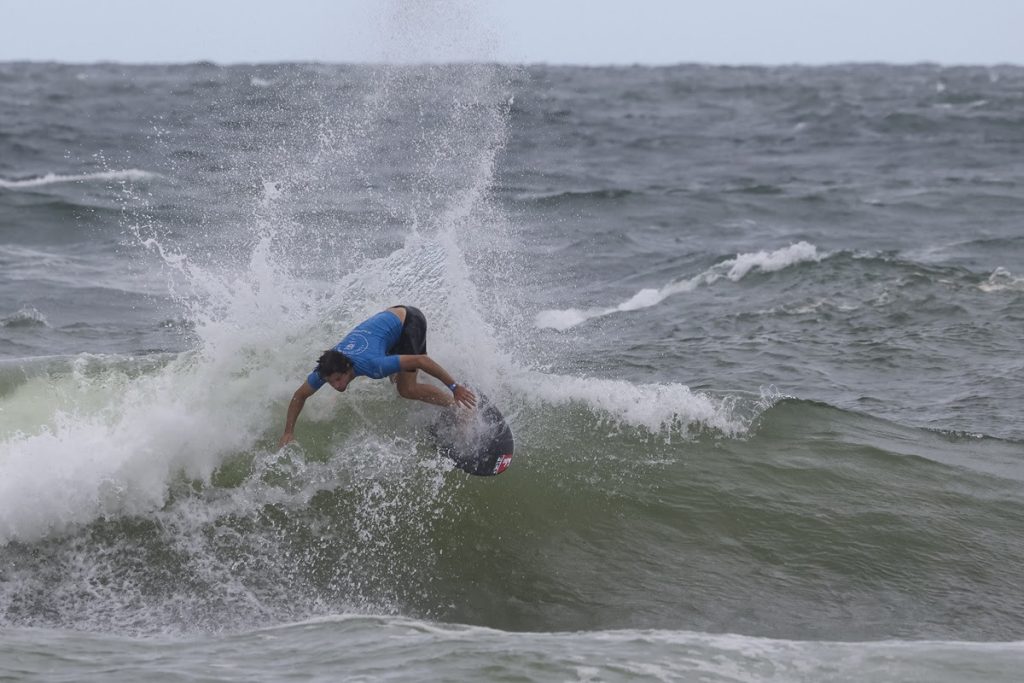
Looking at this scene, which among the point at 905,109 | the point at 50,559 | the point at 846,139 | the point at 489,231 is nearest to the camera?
the point at 50,559

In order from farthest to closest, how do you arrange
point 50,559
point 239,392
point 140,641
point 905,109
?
point 905,109 < point 239,392 < point 50,559 < point 140,641

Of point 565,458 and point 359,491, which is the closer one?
point 359,491

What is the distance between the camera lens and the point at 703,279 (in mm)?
17766

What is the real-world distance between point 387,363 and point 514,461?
76.7 inches

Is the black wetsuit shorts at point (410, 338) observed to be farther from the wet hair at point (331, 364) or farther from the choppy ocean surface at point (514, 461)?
the wet hair at point (331, 364)

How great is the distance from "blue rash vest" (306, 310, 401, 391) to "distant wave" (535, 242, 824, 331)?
6.42m

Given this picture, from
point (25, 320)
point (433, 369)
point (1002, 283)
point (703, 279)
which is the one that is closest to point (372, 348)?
point (433, 369)

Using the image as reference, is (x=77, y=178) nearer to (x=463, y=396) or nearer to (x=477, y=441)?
(x=477, y=441)

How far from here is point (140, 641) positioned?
702cm

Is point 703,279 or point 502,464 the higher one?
point 703,279

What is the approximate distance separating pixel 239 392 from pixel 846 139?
3079cm

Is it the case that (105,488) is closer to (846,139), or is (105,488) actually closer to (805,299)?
(805,299)

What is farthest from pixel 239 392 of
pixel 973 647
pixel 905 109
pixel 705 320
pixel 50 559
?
pixel 905 109

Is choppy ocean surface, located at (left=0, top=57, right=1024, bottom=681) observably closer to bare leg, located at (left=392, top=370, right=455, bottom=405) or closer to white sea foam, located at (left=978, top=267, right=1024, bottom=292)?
white sea foam, located at (left=978, top=267, right=1024, bottom=292)
